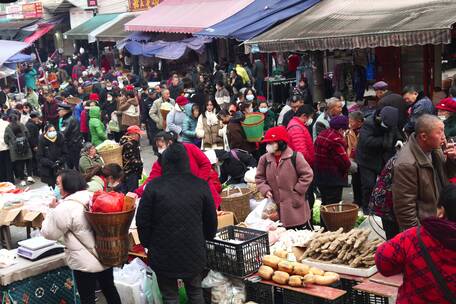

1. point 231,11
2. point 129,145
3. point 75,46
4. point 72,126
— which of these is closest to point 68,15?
point 75,46

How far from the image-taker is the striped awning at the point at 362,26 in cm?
1113

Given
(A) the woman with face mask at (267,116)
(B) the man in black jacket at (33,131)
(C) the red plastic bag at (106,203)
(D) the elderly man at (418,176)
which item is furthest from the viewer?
(B) the man in black jacket at (33,131)

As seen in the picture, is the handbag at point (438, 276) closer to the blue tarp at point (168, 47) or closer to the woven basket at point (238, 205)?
the woven basket at point (238, 205)

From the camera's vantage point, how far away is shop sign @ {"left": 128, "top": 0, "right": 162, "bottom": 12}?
30.2 meters

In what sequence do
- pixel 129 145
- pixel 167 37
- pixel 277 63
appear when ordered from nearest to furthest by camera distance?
pixel 129 145 < pixel 277 63 < pixel 167 37

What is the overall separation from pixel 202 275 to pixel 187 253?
91 cm

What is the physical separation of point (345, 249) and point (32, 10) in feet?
125

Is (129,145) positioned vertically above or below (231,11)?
below

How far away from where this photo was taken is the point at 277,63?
1944cm

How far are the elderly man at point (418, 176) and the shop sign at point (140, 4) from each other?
83.6 ft

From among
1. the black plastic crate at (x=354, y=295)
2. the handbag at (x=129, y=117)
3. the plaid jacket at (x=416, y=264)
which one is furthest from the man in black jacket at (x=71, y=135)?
the plaid jacket at (x=416, y=264)

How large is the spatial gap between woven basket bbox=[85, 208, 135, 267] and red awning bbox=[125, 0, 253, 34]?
48.6 ft

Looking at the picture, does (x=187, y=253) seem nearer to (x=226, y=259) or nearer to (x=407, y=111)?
(x=226, y=259)

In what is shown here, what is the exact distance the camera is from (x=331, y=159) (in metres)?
8.80
